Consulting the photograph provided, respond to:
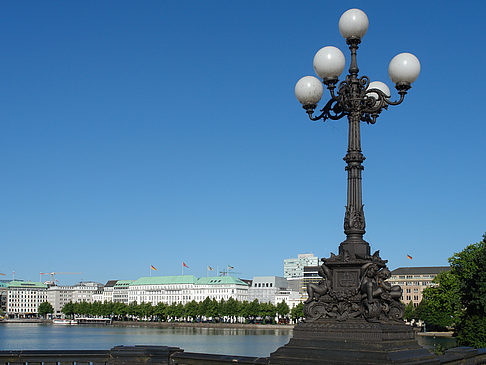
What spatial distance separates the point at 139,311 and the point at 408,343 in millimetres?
183019

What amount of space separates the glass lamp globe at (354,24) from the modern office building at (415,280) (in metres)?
153

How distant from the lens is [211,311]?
169500 mm

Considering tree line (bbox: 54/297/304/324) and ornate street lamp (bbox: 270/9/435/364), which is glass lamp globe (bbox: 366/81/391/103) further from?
tree line (bbox: 54/297/304/324)

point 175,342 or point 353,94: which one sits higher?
point 353,94

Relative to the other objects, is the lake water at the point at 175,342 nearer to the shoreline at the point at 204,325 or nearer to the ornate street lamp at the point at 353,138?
the shoreline at the point at 204,325

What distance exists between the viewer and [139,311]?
616ft

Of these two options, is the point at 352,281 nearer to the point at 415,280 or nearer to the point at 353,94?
the point at 353,94

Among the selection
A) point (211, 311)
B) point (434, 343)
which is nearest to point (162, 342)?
point (434, 343)

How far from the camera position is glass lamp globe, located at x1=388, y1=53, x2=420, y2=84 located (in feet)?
44.5

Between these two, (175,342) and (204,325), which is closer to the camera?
(175,342)

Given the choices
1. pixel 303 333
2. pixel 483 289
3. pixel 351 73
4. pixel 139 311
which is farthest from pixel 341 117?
pixel 139 311

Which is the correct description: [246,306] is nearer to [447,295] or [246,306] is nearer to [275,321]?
[275,321]

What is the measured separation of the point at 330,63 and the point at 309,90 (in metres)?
0.87

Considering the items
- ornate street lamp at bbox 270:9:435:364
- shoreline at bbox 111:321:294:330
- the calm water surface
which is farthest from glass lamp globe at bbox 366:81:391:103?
shoreline at bbox 111:321:294:330
